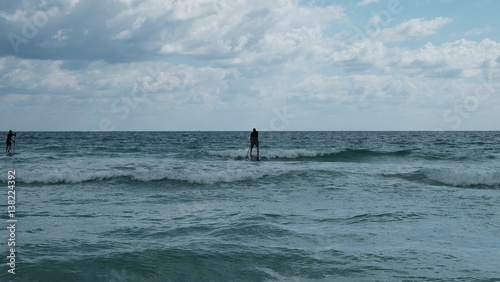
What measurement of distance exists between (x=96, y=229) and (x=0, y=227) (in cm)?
190

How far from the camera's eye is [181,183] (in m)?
17.9

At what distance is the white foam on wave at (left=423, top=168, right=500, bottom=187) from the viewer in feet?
57.5

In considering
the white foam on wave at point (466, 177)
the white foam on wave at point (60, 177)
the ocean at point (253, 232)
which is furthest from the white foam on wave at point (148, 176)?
the white foam on wave at point (466, 177)

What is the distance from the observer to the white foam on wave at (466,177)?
57.5 feet

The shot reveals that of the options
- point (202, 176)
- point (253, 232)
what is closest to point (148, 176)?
point (202, 176)

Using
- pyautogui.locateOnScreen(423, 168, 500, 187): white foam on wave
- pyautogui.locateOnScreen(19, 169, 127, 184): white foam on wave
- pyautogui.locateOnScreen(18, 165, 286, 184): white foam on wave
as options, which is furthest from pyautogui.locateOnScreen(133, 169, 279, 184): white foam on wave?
pyautogui.locateOnScreen(423, 168, 500, 187): white foam on wave

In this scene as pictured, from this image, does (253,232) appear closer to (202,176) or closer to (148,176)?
(202,176)

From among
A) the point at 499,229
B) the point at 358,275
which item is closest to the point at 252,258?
the point at 358,275

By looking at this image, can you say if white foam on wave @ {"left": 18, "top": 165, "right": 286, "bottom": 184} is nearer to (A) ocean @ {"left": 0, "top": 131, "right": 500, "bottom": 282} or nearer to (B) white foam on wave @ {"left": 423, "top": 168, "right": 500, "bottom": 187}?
(A) ocean @ {"left": 0, "top": 131, "right": 500, "bottom": 282}

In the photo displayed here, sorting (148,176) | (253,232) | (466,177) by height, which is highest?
(466,177)

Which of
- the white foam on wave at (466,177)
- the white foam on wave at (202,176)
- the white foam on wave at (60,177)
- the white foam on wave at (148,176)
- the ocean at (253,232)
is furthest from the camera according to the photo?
the white foam on wave at (202,176)

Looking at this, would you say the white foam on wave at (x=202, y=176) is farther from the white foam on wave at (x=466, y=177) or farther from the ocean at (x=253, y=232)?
the white foam on wave at (x=466, y=177)

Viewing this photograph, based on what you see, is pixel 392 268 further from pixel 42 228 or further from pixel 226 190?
pixel 226 190

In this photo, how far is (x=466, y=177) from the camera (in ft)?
59.5
